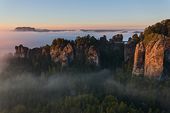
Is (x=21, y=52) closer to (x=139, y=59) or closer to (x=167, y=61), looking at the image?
(x=139, y=59)

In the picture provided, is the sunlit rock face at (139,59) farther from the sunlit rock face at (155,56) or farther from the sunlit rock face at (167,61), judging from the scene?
the sunlit rock face at (167,61)

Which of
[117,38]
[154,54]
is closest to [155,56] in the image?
[154,54]

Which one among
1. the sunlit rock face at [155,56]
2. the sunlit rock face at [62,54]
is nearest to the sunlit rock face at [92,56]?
the sunlit rock face at [62,54]

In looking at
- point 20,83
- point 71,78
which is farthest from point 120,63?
point 20,83

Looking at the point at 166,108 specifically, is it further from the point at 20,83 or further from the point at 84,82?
the point at 20,83

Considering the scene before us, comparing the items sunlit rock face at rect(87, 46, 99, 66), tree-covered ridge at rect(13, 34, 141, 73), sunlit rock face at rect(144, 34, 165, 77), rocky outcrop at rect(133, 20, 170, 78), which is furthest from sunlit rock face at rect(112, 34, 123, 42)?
→ sunlit rock face at rect(144, 34, 165, 77)
